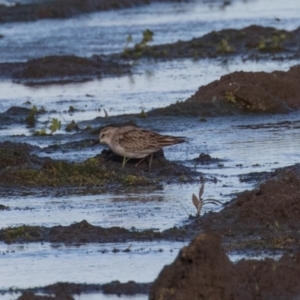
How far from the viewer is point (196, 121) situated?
52.5 ft

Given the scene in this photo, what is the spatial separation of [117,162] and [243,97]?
4.23 m

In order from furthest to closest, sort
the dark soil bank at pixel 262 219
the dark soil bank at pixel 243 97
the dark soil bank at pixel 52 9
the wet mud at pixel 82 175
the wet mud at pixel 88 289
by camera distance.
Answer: the dark soil bank at pixel 52 9 < the dark soil bank at pixel 243 97 < the wet mud at pixel 82 175 < the dark soil bank at pixel 262 219 < the wet mud at pixel 88 289

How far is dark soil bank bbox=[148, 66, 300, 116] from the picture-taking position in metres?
16.5

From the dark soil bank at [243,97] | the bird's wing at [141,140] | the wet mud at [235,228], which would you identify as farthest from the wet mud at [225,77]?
the wet mud at [235,228]

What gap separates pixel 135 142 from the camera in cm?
1252

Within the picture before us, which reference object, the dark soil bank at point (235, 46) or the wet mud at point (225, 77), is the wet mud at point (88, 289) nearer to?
the wet mud at point (225, 77)

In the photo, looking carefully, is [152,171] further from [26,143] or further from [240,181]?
[26,143]

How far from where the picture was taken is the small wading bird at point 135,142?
41.0ft

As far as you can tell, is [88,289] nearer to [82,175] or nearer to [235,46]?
[82,175]

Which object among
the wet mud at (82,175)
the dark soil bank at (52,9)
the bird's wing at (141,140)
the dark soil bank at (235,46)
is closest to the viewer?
the wet mud at (82,175)

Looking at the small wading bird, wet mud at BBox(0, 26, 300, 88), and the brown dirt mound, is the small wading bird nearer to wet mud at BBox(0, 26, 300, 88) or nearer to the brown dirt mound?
wet mud at BBox(0, 26, 300, 88)

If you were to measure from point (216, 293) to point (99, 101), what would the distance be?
11495mm

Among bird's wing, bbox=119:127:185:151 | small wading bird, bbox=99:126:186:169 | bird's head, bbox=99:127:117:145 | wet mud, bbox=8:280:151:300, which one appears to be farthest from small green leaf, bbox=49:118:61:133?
wet mud, bbox=8:280:151:300

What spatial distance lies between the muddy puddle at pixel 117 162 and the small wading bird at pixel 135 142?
22cm
